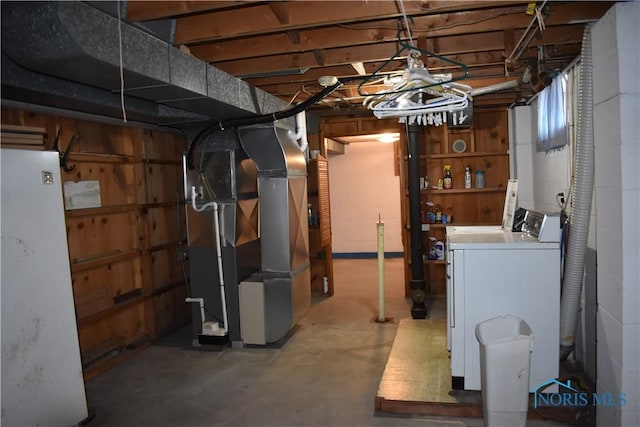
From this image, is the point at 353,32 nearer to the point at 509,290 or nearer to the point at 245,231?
the point at 509,290

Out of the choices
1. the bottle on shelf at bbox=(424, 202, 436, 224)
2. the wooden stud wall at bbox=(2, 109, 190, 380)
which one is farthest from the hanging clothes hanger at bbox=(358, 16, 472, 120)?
the bottle on shelf at bbox=(424, 202, 436, 224)

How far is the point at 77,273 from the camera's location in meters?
3.81

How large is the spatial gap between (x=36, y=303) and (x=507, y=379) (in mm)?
2660

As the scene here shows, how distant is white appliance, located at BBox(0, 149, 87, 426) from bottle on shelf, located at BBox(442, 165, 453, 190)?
4292 mm

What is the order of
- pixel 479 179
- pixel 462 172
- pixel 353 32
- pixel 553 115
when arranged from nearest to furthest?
pixel 353 32 → pixel 553 115 → pixel 479 179 → pixel 462 172

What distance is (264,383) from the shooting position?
12.0ft

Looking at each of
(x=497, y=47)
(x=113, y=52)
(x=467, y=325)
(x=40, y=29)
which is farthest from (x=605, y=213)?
(x=40, y=29)

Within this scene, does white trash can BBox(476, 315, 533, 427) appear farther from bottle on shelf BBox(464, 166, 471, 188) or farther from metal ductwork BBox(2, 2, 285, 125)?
bottle on shelf BBox(464, 166, 471, 188)

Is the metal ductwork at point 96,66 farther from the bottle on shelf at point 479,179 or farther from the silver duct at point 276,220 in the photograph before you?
the bottle on shelf at point 479,179

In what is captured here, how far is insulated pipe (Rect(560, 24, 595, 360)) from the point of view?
2688 mm

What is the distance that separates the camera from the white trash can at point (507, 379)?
8.45 feet

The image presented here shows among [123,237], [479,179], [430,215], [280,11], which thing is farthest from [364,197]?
[280,11]

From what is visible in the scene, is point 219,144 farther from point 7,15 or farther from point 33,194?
point 7,15

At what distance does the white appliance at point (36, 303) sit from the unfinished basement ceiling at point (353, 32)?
109cm
